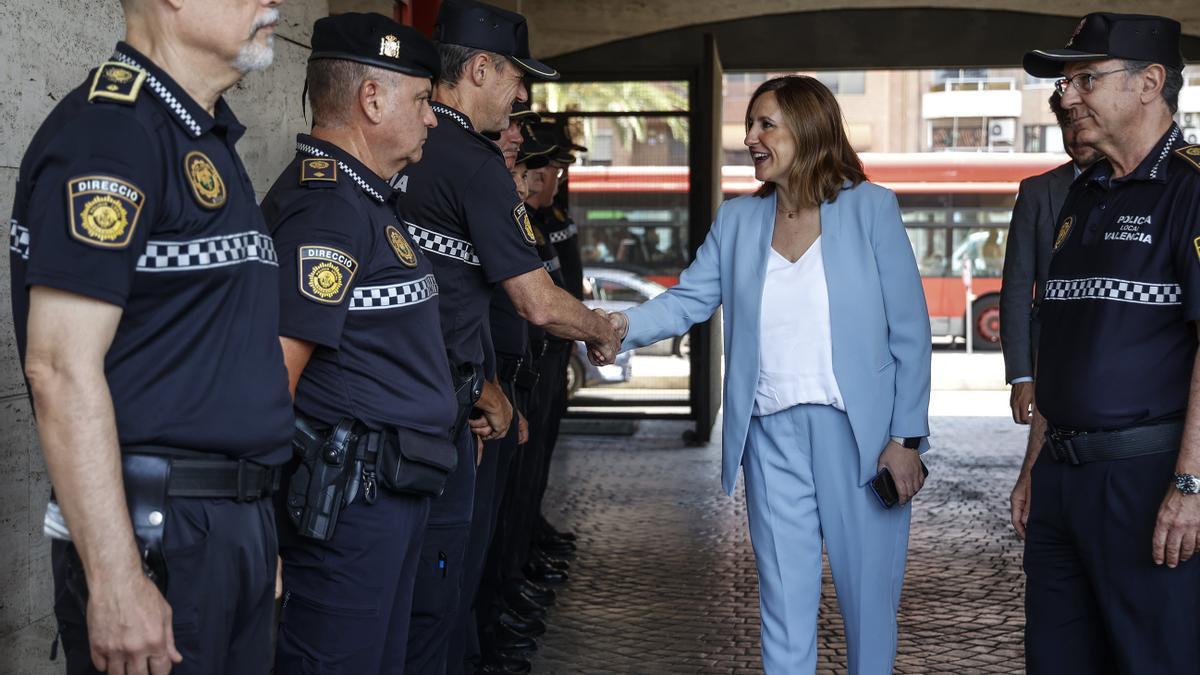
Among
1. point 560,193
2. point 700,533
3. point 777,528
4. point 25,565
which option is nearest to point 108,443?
point 25,565

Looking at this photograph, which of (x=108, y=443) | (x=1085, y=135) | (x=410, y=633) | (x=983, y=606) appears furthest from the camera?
(x=983, y=606)

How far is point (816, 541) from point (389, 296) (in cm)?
142

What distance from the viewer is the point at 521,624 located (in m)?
4.99

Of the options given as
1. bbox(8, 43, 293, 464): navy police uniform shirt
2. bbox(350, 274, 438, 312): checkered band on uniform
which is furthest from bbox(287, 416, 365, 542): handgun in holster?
bbox(8, 43, 293, 464): navy police uniform shirt

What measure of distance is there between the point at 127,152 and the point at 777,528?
206 cm

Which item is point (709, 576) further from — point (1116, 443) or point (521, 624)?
point (1116, 443)

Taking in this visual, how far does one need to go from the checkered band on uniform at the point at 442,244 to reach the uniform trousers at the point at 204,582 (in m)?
1.24

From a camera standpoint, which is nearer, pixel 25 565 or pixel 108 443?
pixel 108 443

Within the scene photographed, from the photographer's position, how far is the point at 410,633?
10.6 feet

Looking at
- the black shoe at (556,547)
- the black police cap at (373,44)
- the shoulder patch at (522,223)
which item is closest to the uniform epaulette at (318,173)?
the black police cap at (373,44)

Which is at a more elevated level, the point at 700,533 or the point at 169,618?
the point at 169,618

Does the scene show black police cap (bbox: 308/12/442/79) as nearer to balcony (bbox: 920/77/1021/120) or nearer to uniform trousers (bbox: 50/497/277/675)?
uniform trousers (bbox: 50/497/277/675)

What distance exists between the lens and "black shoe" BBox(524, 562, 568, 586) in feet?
19.2

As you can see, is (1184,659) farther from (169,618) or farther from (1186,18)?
(1186,18)
